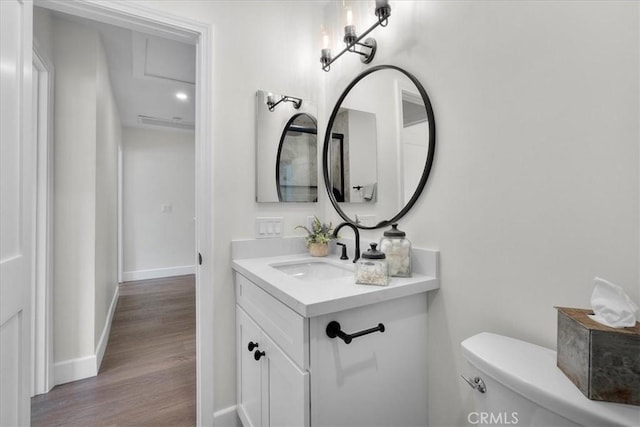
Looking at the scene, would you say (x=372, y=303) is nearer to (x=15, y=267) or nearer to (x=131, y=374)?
(x=15, y=267)

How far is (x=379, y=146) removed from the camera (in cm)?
139

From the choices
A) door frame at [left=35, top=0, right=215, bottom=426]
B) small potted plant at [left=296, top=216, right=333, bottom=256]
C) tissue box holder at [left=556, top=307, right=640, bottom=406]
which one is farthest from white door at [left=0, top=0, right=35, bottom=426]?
tissue box holder at [left=556, top=307, right=640, bottom=406]

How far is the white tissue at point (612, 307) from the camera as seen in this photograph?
57cm

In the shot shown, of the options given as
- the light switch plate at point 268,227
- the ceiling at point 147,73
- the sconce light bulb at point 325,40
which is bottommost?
the light switch plate at point 268,227

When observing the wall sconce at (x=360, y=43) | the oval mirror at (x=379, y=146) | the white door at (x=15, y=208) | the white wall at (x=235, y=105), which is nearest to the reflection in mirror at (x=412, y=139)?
the oval mirror at (x=379, y=146)

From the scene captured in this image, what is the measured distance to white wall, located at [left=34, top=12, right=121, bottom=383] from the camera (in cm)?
190

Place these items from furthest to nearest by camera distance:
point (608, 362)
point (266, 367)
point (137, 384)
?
point (137, 384)
point (266, 367)
point (608, 362)

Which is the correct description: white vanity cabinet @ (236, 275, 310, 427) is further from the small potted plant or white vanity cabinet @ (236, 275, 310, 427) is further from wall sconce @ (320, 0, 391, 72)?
wall sconce @ (320, 0, 391, 72)

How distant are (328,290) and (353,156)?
84cm

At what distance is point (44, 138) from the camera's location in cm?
178

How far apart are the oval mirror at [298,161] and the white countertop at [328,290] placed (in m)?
0.57

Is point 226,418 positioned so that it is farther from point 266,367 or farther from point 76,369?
point 76,369

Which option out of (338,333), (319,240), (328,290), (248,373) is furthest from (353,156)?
(248,373)

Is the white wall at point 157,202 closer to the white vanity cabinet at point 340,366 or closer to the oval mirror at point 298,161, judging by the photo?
the oval mirror at point 298,161
